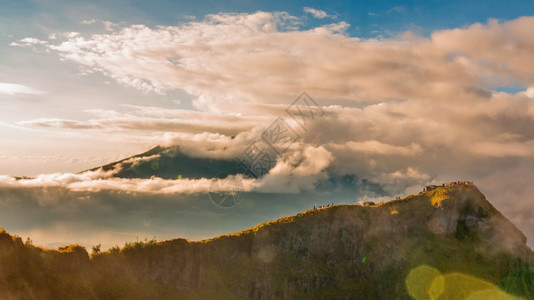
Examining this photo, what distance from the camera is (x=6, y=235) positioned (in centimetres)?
14512

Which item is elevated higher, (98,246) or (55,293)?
(98,246)

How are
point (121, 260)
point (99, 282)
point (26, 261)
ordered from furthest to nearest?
point (121, 260), point (99, 282), point (26, 261)

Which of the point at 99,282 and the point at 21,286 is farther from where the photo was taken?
the point at 99,282

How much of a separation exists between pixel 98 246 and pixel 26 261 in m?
44.1

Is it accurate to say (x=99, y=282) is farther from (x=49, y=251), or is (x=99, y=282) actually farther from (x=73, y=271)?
(x=49, y=251)

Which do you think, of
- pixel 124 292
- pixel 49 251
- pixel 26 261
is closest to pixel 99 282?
pixel 124 292

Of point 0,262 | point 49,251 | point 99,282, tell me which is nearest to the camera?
point 0,262

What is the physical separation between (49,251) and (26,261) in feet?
47.6

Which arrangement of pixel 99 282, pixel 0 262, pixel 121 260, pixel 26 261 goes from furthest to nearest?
pixel 121 260
pixel 99 282
pixel 26 261
pixel 0 262

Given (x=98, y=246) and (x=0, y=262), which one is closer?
(x=0, y=262)

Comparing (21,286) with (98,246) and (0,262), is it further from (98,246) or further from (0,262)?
(98,246)

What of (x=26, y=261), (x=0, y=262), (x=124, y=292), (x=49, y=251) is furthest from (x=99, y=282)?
(x=0, y=262)

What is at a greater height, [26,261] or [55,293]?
[26,261]

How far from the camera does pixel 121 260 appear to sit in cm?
19950
